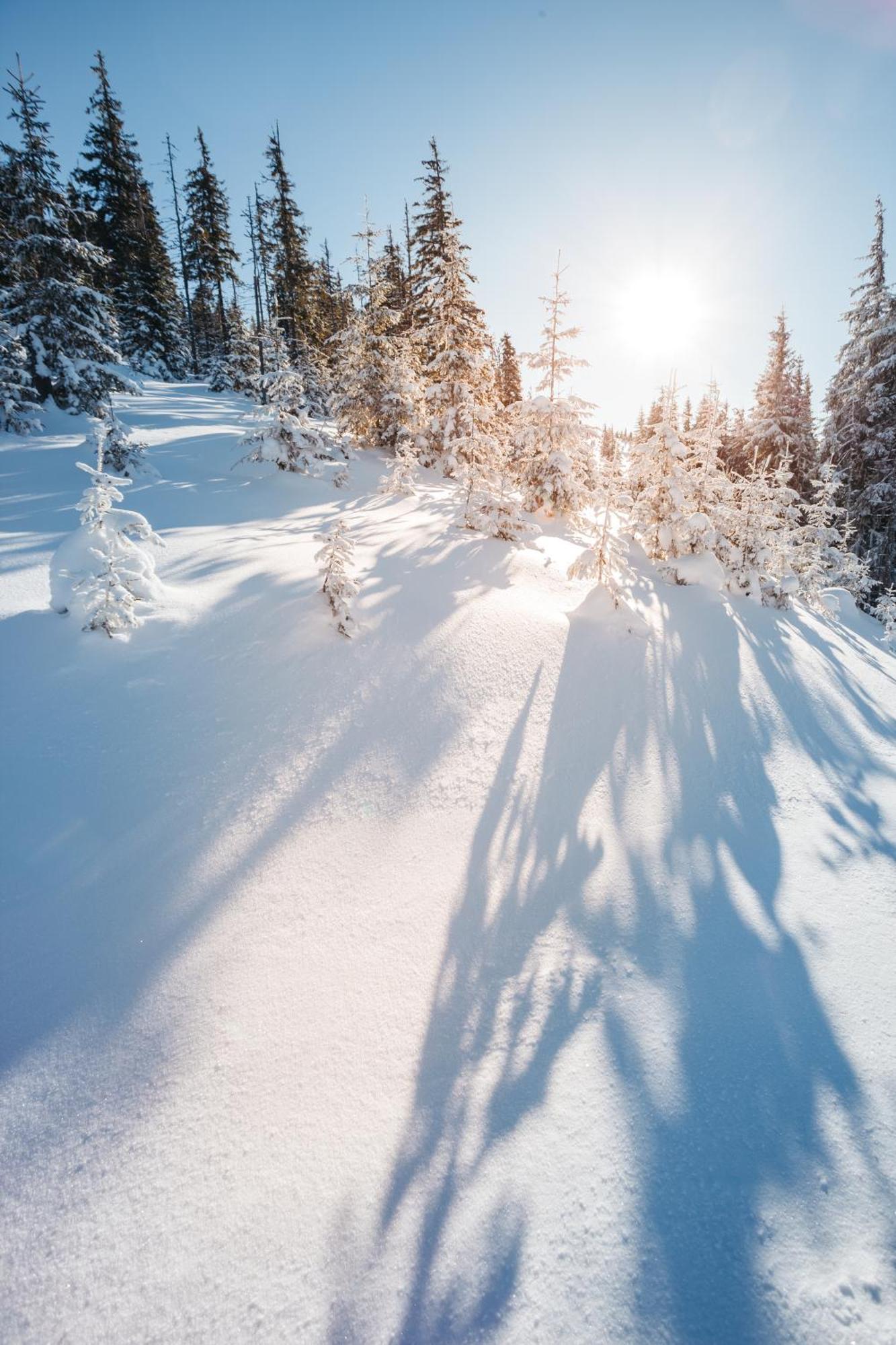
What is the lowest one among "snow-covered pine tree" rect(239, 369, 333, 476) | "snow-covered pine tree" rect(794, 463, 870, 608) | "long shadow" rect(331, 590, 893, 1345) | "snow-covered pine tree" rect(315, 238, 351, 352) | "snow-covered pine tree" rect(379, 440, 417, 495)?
"long shadow" rect(331, 590, 893, 1345)

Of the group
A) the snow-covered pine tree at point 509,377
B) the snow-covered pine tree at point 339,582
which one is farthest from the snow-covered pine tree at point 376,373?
the snow-covered pine tree at point 509,377

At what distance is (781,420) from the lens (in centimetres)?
2658

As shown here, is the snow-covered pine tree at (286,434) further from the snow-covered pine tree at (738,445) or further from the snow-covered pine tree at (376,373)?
the snow-covered pine tree at (738,445)

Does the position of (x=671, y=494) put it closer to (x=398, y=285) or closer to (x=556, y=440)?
(x=556, y=440)

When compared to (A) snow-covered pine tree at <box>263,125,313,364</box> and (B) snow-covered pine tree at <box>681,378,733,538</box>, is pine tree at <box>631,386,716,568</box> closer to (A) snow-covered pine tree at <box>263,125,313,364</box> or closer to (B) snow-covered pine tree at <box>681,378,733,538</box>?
(B) snow-covered pine tree at <box>681,378,733,538</box>

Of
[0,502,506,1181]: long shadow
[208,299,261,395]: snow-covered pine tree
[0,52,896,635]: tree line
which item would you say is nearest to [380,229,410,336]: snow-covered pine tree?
[0,52,896,635]: tree line

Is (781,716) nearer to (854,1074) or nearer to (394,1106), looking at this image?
(854,1074)

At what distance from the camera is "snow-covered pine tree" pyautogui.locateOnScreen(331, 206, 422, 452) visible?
16297 mm

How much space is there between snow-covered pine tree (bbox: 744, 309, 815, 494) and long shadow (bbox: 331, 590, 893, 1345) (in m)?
27.0

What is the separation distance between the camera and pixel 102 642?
494 cm

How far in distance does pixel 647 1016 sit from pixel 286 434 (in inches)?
515

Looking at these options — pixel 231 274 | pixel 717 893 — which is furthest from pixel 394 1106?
pixel 231 274

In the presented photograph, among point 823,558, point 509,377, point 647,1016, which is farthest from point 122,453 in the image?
point 509,377

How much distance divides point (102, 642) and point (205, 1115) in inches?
159
